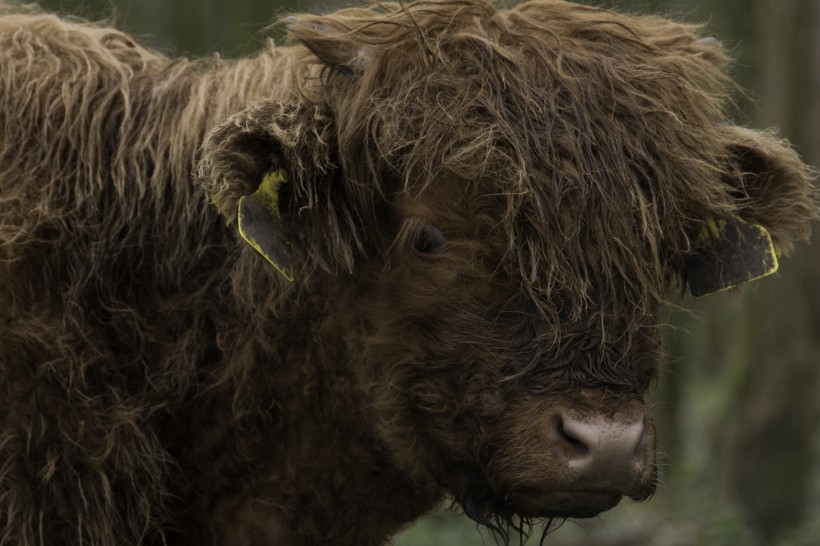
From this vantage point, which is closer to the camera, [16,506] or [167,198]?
[16,506]

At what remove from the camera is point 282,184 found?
341cm

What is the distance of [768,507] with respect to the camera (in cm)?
916

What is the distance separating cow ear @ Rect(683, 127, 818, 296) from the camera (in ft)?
12.1

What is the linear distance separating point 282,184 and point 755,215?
1.48 metres

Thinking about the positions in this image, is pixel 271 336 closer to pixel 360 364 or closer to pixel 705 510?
pixel 360 364

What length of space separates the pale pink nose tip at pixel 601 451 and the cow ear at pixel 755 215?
863 mm

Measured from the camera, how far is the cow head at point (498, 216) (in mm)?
3145

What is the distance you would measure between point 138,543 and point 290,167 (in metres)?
1.26

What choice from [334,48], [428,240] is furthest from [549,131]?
[334,48]

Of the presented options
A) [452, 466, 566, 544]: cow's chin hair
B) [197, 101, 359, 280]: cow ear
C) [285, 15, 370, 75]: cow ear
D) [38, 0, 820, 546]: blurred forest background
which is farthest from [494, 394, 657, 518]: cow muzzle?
[38, 0, 820, 546]: blurred forest background

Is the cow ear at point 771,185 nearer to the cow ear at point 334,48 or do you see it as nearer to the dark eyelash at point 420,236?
the dark eyelash at point 420,236

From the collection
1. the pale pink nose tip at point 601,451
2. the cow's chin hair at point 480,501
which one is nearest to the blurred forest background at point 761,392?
the cow's chin hair at point 480,501

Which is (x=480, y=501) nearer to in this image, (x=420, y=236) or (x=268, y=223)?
(x=420, y=236)

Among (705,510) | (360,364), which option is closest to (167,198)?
(360,364)
